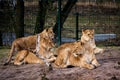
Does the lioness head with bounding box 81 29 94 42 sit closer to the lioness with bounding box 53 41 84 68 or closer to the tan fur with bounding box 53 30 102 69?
the tan fur with bounding box 53 30 102 69

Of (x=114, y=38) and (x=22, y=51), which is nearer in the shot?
(x=22, y=51)

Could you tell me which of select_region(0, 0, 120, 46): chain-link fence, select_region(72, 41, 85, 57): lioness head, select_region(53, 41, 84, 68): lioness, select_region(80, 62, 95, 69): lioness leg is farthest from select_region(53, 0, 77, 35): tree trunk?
select_region(80, 62, 95, 69): lioness leg

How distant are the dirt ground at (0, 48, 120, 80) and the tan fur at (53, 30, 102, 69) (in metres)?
0.14

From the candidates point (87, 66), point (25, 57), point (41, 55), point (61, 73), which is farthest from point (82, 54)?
point (25, 57)

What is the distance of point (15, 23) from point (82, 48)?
6.52 metres

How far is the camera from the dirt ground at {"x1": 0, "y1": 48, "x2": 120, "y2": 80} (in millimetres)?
8398

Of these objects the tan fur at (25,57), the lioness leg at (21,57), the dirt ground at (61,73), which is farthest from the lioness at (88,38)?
the lioness leg at (21,57)

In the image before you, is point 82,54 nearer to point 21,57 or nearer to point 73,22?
point 21,57

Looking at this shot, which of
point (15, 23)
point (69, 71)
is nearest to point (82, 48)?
point (69, 71)

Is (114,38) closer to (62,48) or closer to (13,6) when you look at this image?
(13,6)

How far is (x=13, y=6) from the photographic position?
15203 millimetres

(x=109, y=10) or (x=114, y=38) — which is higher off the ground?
(x=109, y=10)

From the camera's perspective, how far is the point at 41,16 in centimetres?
1539

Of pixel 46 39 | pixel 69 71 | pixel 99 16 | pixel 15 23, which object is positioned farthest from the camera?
pixel 99 16
